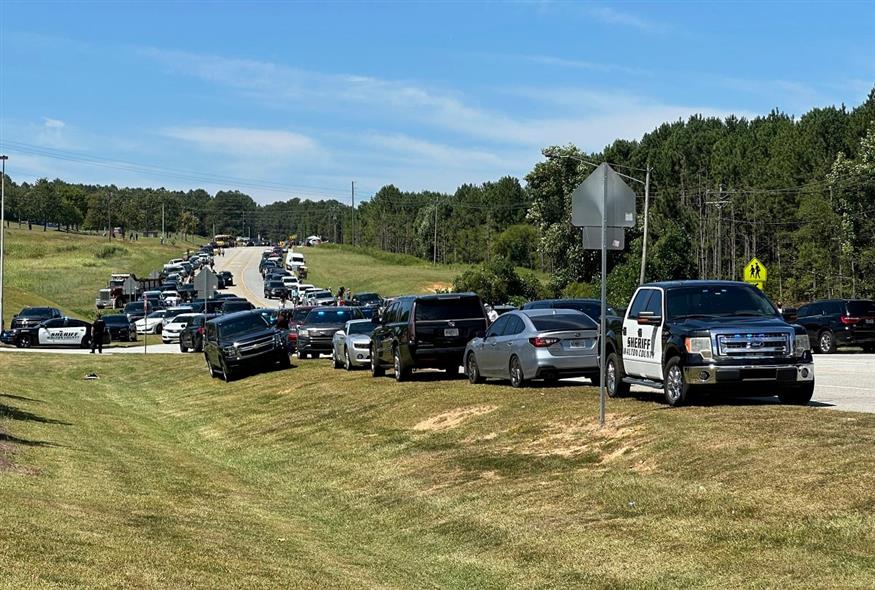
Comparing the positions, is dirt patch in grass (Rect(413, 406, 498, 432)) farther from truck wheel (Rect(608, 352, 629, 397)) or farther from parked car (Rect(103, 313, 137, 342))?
parked car (Rect(103, 313, 137, 342))

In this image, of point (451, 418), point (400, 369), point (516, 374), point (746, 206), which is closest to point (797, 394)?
point (451, 418)

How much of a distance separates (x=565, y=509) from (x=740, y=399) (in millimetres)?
6731

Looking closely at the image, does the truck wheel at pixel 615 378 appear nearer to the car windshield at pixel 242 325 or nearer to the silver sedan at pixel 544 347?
the silver sedan at pixel 544 347

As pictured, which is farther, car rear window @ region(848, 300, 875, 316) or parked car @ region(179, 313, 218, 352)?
parked car @ region(179, 313, 218, 352)

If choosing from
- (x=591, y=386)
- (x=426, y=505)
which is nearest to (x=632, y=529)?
(x=426, y=505)

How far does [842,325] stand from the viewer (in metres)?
39.7

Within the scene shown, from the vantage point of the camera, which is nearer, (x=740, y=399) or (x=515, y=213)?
(x=740, y=399)

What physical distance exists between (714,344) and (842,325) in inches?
946

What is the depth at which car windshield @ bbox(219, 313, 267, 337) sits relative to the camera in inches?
1544

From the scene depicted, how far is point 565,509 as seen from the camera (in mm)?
13945

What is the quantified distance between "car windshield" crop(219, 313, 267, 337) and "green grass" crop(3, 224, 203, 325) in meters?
48.4

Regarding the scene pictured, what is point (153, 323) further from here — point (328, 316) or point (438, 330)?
point (438, 330)

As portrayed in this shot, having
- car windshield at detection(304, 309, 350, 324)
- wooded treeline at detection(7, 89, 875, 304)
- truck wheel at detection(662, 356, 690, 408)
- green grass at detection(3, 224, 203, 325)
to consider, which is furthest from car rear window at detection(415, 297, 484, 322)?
green grass at detection(3, 224, 203, 325)

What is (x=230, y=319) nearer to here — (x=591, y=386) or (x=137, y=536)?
(x=591, y=386)
